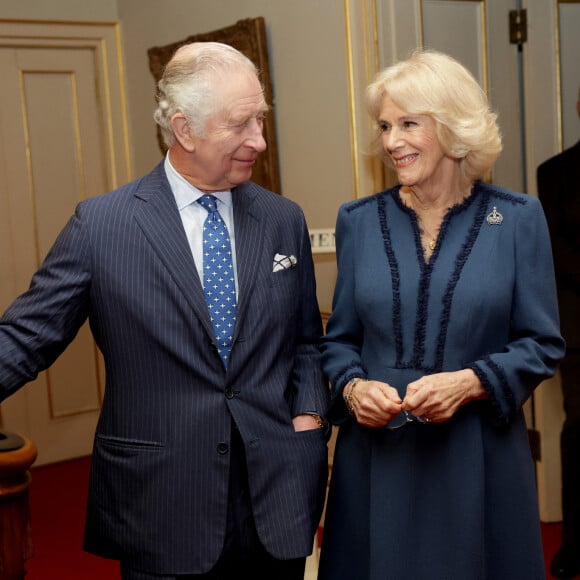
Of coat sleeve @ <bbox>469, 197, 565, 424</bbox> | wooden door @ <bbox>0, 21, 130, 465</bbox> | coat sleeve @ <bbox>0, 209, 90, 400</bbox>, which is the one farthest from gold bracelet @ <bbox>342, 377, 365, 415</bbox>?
wooden door @ <bbox>0, 21, 130, 465</bbox>

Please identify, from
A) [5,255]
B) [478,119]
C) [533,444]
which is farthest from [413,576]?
[5,255]

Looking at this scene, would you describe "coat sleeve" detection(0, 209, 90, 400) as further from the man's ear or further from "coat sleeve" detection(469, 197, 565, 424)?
"coat sleeve" detection(469, 197, 565, 424)

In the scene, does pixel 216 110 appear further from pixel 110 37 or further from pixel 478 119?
pixel 110 37

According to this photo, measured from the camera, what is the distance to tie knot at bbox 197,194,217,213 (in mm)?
2201

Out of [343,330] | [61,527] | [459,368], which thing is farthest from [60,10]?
[459,368]

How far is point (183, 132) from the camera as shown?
216 centimetres

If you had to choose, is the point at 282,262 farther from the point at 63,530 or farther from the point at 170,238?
the point at 63,530

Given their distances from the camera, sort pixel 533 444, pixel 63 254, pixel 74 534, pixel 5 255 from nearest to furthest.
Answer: pixel 63 254 → pixel 533 444 → pixel 74 534 → pixel 5 255

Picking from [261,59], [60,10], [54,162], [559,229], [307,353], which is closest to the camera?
[307,353]

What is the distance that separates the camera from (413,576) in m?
2.25

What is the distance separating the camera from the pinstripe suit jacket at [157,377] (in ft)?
6.75

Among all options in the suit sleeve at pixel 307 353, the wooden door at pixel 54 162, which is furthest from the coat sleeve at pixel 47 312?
the wooden door at pixel 54 162

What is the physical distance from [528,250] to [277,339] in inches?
25.4

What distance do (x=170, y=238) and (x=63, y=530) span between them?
10.2 ft
